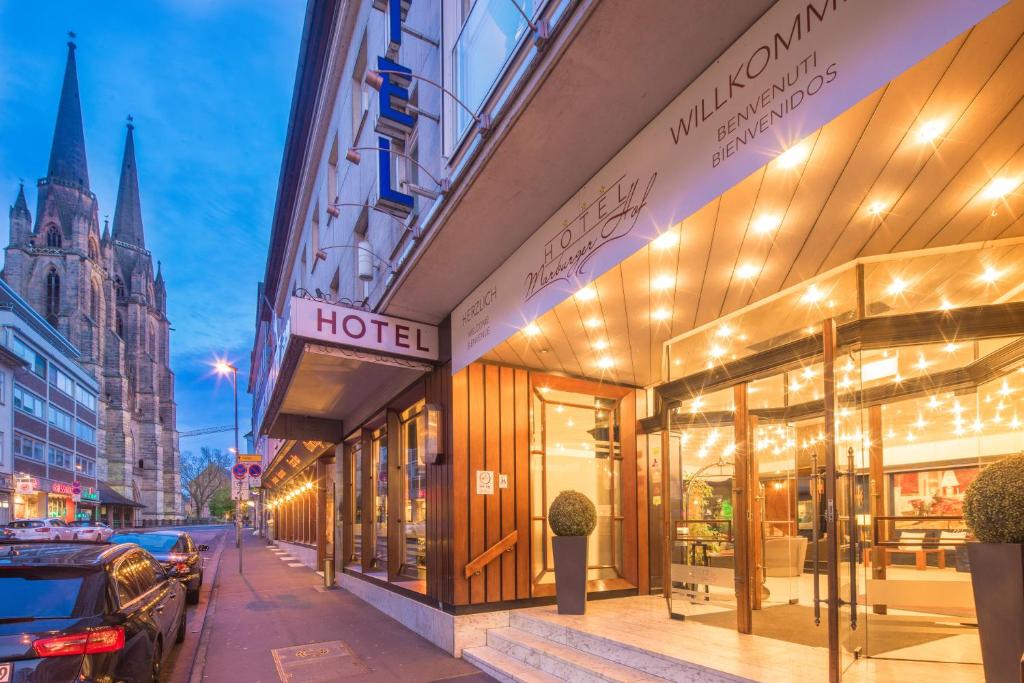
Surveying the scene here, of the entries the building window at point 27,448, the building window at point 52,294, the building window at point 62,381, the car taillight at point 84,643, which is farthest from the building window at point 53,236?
the car taillight at point 84,643

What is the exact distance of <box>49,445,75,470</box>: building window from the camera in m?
48.6

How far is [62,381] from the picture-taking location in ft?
174

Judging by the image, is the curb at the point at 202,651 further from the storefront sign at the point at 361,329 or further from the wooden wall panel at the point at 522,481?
the storefront sign at the point at 361,329

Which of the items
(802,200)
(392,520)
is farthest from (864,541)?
(392,520)

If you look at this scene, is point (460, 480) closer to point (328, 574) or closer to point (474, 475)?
point (474, 475)

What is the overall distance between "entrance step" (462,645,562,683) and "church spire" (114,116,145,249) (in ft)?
371

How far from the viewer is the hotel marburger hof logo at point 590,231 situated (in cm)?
456

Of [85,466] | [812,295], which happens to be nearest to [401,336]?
[812,295]

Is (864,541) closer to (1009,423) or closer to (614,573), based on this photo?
(1009,423)

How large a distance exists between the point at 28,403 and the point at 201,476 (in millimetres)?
74192

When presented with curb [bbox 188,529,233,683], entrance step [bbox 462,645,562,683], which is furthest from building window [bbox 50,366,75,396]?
entrance step [bbox 462,645,562,683]

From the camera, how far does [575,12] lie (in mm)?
3828

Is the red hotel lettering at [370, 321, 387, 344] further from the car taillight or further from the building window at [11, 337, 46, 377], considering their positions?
the building window at [11, 337, 46, 377]

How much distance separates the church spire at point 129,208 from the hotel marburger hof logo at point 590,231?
375 ft
